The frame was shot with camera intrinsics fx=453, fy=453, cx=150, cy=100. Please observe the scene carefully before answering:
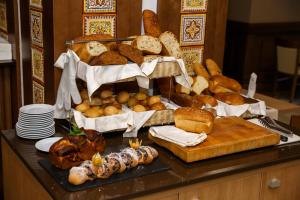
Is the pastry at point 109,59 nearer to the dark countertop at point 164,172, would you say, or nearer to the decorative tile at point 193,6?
the dark countertop at point 164,172

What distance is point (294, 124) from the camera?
6.40ft

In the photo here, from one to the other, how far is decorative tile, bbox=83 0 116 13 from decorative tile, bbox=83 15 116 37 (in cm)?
2

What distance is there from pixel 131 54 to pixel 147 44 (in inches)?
4.4

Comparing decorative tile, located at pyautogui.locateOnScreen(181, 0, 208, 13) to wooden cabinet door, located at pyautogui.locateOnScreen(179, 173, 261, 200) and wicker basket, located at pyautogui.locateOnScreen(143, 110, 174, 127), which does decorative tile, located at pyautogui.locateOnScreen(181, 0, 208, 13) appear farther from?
wooden cabinet door, located at pyautogui.locateOnScreen(179, 173, 261, 200)

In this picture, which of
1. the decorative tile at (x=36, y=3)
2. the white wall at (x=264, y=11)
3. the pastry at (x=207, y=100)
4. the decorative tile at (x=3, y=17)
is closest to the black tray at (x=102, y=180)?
the pastry at (x=207, y=100)

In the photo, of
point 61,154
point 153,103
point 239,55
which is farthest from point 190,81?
point 239,55

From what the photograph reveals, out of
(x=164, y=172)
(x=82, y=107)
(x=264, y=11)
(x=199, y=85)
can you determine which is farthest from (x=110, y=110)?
(x=264, y=11)

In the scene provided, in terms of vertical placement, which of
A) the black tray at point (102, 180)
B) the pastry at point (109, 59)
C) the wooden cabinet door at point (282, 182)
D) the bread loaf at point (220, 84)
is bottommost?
the wooden cabinet door at point (282, 182)

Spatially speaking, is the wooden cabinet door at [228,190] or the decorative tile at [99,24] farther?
the decorative tile at [99,24]

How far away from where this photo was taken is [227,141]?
1479 mm

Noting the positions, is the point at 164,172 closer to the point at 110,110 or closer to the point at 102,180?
the point at 102,180

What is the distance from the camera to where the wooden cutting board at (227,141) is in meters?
1.41

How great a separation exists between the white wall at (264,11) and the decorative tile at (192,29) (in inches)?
117

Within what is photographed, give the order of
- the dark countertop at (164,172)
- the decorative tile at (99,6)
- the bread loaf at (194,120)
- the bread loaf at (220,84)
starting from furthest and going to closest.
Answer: the bread loaf at (220,84)
the decorative tile at (99,6)
the bread loaf at (194,120)
the dark countertop at (164,172)
